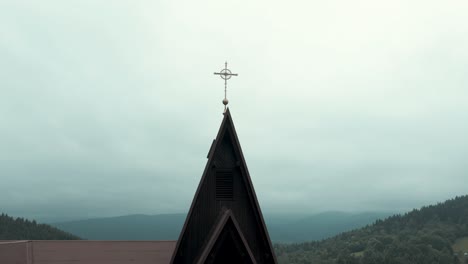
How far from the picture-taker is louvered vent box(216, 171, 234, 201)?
27.5m

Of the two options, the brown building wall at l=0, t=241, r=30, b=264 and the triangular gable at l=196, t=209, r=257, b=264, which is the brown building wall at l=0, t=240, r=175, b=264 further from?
the triangular gable at l=196, t=209, r=257, b=264

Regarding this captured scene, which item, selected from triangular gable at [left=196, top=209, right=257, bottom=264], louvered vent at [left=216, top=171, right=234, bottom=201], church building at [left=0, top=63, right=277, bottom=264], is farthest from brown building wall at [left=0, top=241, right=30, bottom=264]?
louvered vent at [left=216, top=171, right=234, bottom=201]

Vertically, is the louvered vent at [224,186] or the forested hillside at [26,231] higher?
the louvered vent at [224,186]

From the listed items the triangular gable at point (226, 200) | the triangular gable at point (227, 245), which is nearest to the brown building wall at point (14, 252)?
the triangular gable at point (226, 200)

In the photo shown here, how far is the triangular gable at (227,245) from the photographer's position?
25.3m

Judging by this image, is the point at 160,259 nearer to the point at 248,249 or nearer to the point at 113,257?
the point at 113,257

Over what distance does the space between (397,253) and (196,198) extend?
169 metres

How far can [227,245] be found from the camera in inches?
1028

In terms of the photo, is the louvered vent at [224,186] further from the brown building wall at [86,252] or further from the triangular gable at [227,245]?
the brown building wall at [86,252]

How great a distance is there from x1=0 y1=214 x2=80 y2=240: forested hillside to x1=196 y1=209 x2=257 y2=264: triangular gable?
141 metres

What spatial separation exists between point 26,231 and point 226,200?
159748 mm

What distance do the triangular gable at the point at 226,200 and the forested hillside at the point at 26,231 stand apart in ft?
460

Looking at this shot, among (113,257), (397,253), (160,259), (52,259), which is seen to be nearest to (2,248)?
(52,259)

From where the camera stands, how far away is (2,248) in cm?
3759
